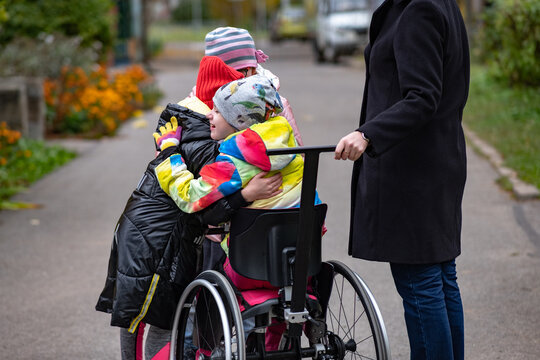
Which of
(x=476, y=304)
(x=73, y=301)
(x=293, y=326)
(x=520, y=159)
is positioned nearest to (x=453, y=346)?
(x=293, y=326)

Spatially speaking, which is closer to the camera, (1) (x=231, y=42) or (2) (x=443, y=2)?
(2) (x=443, y=2)

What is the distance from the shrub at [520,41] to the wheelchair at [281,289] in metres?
9.33

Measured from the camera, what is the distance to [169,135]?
9.77 feet

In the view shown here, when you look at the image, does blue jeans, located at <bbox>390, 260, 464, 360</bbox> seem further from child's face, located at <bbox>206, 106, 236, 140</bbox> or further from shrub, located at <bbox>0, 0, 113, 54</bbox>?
shrub, located at <bbox>0, 0, 113, 54</bbox>

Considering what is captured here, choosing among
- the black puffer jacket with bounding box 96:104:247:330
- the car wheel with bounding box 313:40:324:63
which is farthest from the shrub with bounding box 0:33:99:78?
the car wheel with bounding box 313:40:324:63

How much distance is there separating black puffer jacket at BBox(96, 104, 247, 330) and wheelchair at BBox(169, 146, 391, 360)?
0.33ft

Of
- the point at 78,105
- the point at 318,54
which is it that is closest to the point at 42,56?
the point at 78,105

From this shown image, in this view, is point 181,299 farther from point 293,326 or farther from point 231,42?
point 231,42

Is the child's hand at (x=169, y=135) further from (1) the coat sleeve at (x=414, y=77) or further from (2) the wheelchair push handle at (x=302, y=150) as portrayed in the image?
(1) the coat sleeve at (x=414, y=77)

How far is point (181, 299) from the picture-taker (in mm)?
3010

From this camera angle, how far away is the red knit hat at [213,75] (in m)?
3.00

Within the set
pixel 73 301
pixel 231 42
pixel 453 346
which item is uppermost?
pixel 231 42

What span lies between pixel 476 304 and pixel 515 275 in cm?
62

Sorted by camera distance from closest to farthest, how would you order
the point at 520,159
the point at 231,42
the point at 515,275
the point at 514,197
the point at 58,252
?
the point at 231,42, the point at 515,275, the point at 58,252, the point at 514,197, the point at 520,159
